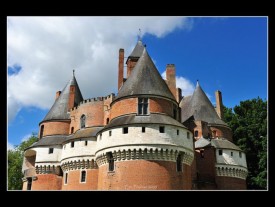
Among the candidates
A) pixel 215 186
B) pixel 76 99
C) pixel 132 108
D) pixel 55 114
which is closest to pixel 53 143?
pixel 55 114

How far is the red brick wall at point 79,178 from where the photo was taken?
101ft

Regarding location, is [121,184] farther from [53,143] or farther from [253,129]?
[253,129]

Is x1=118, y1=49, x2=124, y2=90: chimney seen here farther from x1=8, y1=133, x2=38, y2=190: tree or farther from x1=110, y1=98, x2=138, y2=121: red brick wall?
x1=8, y1=133, x2=38, y2=190: tree

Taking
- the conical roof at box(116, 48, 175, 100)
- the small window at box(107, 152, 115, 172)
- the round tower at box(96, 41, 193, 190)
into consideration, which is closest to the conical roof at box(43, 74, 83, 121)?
the round tower at box(96, 41, 193, 190)

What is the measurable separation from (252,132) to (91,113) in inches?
927

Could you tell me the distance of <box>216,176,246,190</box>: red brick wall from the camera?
116 ft

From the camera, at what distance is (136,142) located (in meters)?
25.6

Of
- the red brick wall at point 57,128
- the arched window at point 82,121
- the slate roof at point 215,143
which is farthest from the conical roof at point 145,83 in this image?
A: the red brick wall at point 57,128

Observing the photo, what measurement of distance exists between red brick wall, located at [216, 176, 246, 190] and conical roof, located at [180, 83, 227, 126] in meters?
7.11

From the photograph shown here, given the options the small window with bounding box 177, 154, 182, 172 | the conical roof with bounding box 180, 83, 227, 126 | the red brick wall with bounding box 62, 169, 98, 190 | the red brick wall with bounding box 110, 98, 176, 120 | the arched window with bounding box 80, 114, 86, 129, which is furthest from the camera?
the conical roof with bounding box 180, 83, 227, 126

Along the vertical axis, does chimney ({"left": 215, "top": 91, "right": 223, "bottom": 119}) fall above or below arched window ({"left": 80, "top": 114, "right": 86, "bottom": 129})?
above

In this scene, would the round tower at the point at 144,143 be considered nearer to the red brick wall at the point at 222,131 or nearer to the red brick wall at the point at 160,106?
the red brick wall at the point at 160,106

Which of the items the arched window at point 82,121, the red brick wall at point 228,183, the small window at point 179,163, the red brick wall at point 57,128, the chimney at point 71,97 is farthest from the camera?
the chimney at point 71,97

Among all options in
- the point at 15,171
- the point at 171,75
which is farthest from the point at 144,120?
the point at 15,171
